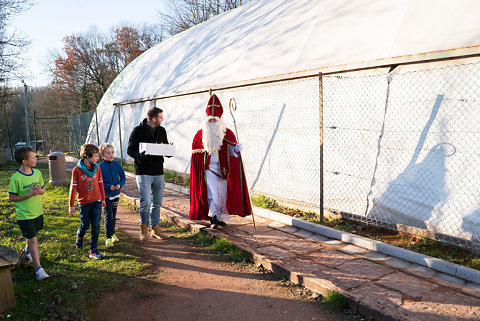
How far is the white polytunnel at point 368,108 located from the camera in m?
4.63

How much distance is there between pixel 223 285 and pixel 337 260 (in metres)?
1.50

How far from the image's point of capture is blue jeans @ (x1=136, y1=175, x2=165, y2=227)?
5250mm

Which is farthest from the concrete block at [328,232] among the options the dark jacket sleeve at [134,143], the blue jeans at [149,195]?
the dark jacket sleeve at [134,143]

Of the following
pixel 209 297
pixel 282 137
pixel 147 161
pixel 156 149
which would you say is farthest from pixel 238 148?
pixel 209 297

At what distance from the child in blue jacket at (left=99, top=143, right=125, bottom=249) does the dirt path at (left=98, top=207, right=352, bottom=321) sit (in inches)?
34.6

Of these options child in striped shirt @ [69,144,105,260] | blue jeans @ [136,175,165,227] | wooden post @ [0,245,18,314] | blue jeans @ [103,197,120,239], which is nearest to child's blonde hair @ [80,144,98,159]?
child in striped shirt @ [69,144,105,260]

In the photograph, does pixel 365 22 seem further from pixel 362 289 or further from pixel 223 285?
pixel 223 285

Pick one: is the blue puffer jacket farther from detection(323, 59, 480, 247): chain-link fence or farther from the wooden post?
detection(323, 59, 480, 247): chain-link fence

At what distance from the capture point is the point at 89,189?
14.9ft

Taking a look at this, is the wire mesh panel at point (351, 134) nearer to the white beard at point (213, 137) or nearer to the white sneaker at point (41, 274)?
the white beard at point (213, 137)

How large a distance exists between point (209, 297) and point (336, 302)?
133 cm

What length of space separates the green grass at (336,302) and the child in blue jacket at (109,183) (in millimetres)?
3145

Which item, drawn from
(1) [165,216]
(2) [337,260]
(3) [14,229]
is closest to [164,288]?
(2) [337,260]

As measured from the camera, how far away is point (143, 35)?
3875 centimetres
